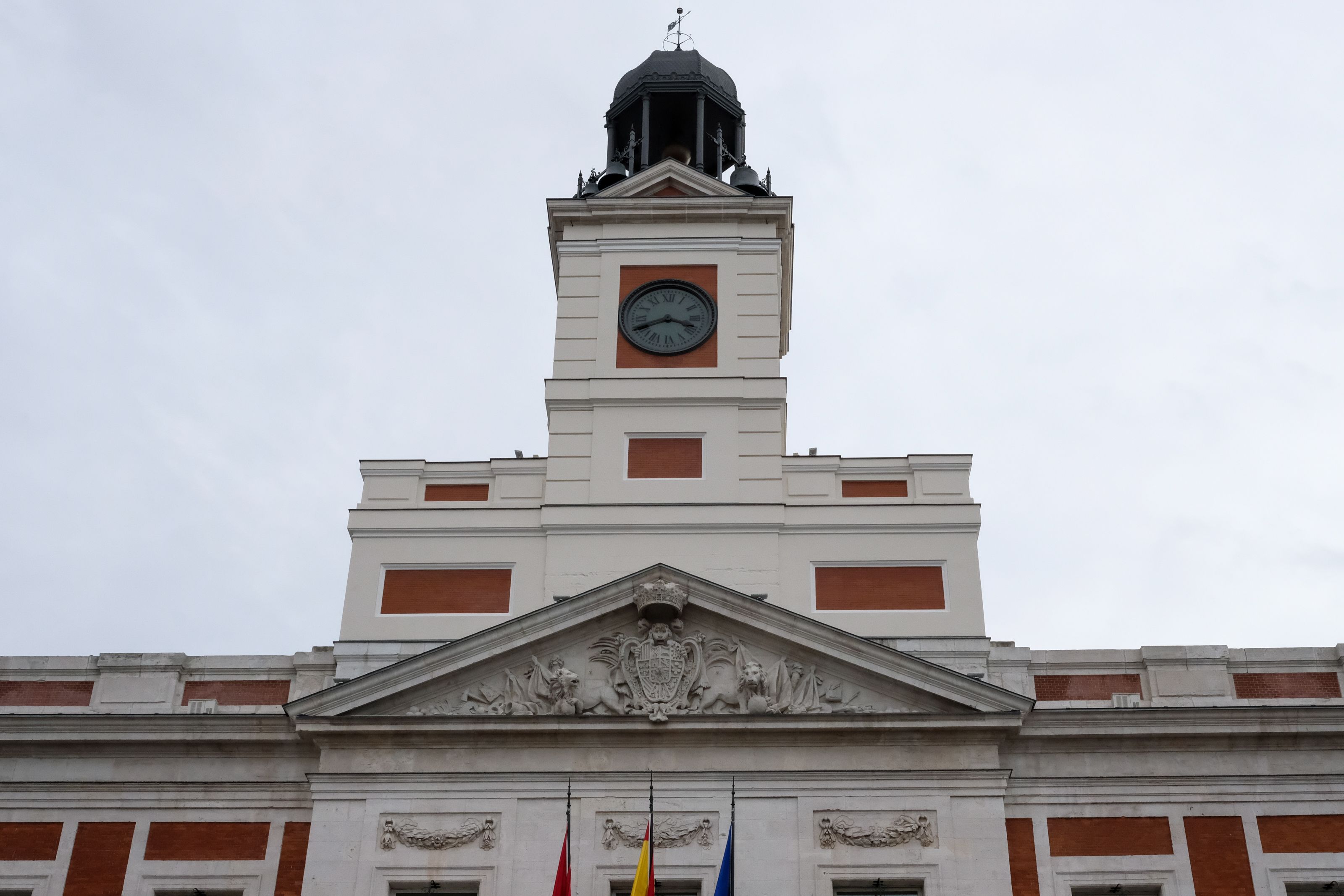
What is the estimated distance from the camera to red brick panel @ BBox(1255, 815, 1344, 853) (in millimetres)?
21875

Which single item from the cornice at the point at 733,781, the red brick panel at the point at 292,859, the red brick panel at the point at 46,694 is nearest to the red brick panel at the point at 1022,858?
the cornice at the point at 733,781

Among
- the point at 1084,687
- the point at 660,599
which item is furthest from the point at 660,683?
the point at 1084,687

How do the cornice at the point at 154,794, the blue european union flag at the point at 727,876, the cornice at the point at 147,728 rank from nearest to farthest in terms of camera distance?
the blue european union flag at the point at 727,876 → the cornice at the point at 154,794 → the cornice at the point at 147,728

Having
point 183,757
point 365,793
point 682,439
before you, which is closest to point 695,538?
point 682,439

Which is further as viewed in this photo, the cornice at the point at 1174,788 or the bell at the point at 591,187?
the bell at the point at 591,187

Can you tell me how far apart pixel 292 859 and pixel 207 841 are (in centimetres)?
126

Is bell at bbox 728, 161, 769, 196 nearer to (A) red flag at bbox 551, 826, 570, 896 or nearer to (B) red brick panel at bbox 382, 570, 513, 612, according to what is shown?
(B) red brick panel at bbox 382, 570, 513, 612

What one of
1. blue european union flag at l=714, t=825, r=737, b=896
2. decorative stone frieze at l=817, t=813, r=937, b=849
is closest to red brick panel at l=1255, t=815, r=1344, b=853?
decorative stone frieze at l=817, t=813, r=937, b=849

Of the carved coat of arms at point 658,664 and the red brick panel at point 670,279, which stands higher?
the red brick panel at point 670,279

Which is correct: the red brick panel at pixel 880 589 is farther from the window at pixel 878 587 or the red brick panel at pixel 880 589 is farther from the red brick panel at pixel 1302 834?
the red brick panel at pixel 1302 834

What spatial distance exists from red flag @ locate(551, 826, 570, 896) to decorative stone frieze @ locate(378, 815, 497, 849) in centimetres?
128

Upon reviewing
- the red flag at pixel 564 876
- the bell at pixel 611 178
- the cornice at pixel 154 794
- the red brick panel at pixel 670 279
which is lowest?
the red flag at pixel 564 876

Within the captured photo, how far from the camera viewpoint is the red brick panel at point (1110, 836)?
71.9ft

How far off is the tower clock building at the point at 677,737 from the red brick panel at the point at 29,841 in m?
0.04
